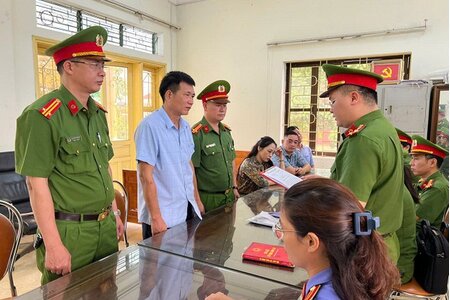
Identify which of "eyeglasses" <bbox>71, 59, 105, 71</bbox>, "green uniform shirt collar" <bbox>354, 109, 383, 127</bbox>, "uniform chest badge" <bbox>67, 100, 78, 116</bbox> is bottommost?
"green uniform shirt collar" <bbox>354, 109, 383, 127</bbox>

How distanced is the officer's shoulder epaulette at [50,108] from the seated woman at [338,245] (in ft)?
3.15

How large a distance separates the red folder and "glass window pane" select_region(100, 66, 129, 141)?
346cm

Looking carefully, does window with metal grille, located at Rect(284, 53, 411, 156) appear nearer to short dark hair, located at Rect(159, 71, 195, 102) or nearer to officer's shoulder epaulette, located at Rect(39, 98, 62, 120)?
short dark hair, located at Rect(159, 71, 195, 102)

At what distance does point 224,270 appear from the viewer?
1140mm

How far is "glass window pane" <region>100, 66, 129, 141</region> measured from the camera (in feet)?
13.8

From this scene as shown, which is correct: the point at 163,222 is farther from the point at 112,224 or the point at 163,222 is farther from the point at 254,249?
the point at 254,249

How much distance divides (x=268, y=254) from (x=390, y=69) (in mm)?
3458

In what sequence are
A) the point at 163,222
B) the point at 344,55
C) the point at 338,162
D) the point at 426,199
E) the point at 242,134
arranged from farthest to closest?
the point at 242,134 → the point at 344,55 → the point at 426,199 → the point at 163,222 → the point at 338,162

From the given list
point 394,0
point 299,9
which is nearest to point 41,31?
point 299,9

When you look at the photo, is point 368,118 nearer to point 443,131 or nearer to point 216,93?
point 216,93

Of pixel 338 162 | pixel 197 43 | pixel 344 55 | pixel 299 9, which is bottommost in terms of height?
pixel 338 162

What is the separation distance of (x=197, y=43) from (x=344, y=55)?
7.13 ft

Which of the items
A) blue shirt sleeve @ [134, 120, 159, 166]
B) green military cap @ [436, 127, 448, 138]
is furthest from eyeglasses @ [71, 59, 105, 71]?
green military cap @ [436, 127, 448, 138]

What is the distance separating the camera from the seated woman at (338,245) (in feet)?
2.28
